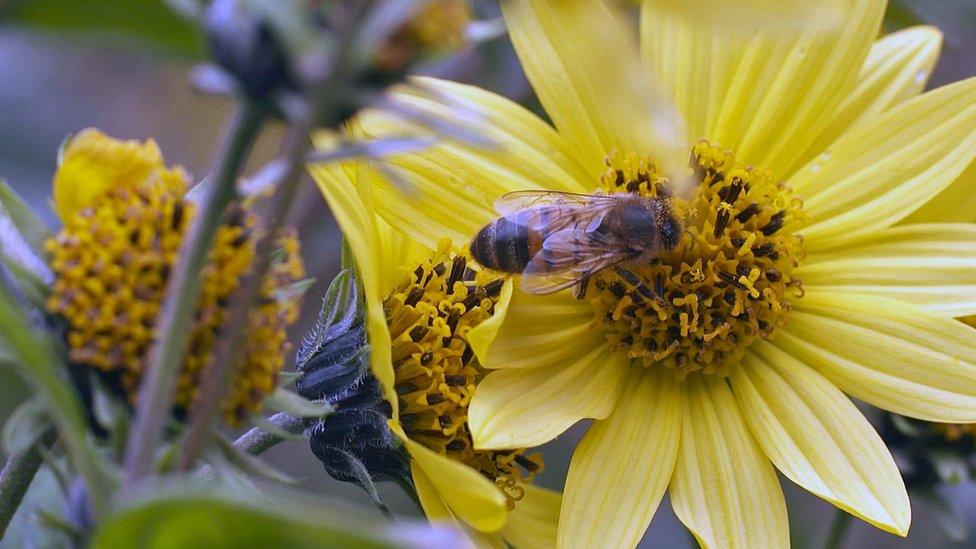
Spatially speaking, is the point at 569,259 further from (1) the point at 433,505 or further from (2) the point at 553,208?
(1) the point at 433,505

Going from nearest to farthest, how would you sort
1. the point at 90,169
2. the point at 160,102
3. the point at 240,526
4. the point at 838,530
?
the point at 240,526 → the point at 90,169 → the point at 838,530 → the point at 160,102

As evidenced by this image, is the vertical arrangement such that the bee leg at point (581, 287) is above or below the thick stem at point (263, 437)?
above

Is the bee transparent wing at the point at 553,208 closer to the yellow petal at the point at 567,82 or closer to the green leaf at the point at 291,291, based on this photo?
the yellow petal at the point at 567,82

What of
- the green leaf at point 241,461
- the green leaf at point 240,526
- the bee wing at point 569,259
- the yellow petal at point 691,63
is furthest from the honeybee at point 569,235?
the green leaf at point 240,526

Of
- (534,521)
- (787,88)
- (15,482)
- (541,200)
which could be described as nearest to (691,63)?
(787,88)

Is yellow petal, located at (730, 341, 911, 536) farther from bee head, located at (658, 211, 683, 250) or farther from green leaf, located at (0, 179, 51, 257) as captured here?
green leaf, located at (0, 179, 51, 257)
